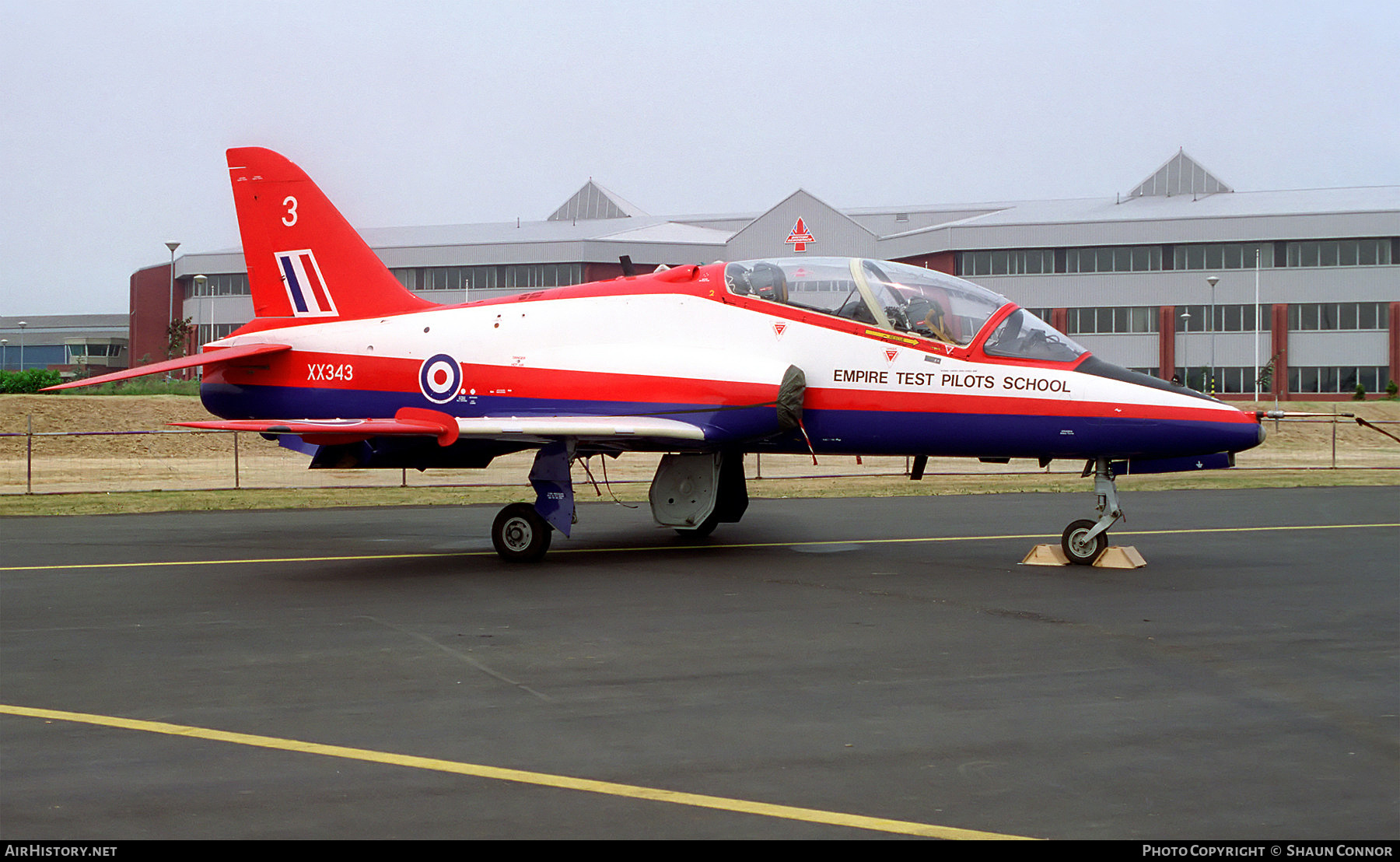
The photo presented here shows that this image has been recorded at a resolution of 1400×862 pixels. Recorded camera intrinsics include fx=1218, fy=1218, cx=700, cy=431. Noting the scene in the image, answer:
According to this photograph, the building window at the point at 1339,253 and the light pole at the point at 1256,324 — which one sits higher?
the building window at the point at 1339,253

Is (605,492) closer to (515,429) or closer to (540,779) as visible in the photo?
(515,429)

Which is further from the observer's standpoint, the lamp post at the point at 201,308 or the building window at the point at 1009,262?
the lamp post at the point at 201,308

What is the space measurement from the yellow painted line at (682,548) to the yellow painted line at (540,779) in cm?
692

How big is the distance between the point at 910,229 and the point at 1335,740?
82674 millimetres

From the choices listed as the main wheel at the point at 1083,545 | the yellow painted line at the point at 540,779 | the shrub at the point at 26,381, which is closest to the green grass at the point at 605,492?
the main wheel at the point at 1083,545

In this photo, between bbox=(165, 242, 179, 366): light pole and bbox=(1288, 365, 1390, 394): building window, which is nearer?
bbox=(165, 242, 179, 366): light pole

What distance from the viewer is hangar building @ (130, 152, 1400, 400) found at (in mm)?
66125

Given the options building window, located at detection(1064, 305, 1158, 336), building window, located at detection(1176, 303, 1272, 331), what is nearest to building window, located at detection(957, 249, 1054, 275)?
building window, located at detection(1064, 305, 1158, 336)

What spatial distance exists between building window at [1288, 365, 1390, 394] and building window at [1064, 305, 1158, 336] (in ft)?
26.6

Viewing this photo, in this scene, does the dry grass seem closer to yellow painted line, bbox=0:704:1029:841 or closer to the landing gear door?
the landing gear door

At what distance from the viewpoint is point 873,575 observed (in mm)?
12250

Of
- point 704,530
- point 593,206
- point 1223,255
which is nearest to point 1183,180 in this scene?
point 1223,255

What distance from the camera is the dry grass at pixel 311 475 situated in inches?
903

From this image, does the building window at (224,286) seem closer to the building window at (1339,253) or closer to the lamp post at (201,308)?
the lamp post at (201,308)
